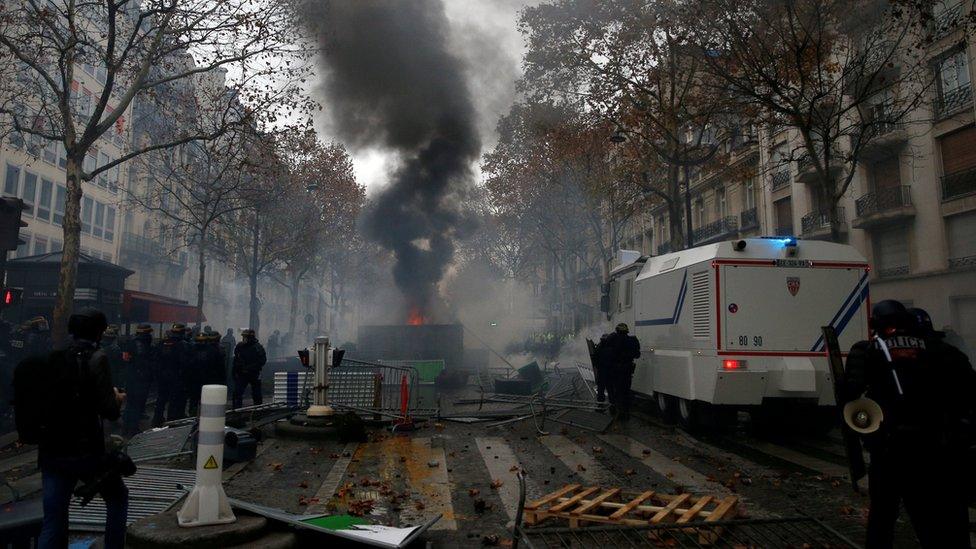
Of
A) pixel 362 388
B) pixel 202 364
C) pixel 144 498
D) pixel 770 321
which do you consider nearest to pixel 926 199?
pixel 770 321

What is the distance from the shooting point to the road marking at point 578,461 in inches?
271

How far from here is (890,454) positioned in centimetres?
345

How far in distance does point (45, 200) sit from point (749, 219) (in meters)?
34.3

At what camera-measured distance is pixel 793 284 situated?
8.76 metres

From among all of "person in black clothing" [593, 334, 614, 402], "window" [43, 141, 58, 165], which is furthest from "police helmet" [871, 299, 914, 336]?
"window" [43, 141, 58, 165]

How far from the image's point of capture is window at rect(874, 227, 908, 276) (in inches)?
901

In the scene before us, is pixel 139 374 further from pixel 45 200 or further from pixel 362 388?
pixel 45 200

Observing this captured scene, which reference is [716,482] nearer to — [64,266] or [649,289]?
[649,289]

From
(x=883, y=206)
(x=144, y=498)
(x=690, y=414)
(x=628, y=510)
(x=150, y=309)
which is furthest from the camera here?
(x=883, y=206)

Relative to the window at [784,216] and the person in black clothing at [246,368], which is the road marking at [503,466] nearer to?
the person in black clothing at [246,368]

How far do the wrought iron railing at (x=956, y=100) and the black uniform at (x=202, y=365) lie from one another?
20.9 m

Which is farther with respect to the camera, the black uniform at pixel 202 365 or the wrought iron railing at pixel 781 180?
the wrought iron railing at pixel 781 180

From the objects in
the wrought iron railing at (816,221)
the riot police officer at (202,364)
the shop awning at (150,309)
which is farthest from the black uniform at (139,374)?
the wrought iron railing at (816,221)

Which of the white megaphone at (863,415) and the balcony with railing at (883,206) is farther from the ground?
the balcony with railing at (883,206)
